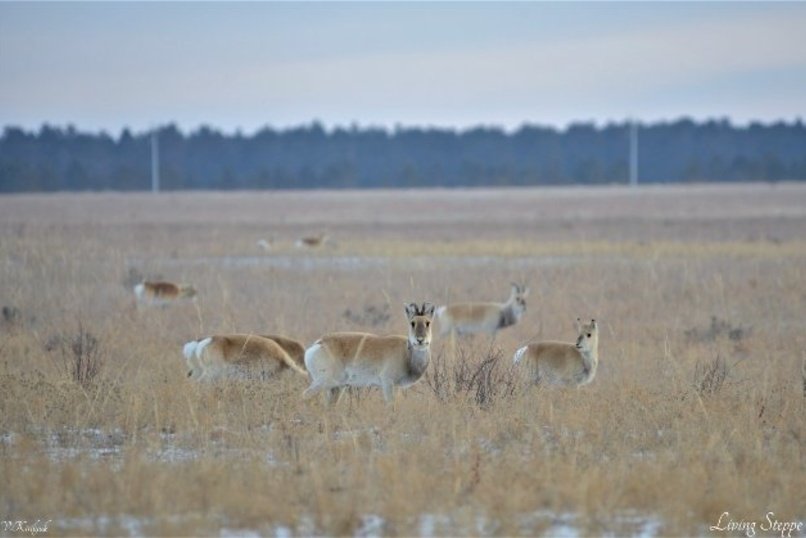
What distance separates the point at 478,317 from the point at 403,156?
109 m

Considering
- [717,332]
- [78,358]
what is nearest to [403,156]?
[717,332]

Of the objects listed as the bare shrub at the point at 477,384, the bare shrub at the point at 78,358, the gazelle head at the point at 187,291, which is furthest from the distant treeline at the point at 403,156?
the bare shrub at the point at 477,384

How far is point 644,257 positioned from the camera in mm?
28922

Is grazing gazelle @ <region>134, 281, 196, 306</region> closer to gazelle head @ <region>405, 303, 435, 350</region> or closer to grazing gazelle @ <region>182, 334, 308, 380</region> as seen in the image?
grazing gazelle @ <region>182, 334, 308, 380</region>

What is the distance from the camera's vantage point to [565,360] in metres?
13.0

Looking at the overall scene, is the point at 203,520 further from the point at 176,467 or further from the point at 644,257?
the point at 644,257

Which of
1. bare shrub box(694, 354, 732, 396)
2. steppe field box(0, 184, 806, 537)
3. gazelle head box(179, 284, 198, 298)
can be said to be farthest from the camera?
gazelle head box(179, 284, 198, 298)

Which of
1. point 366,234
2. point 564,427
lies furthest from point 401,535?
point 366,234

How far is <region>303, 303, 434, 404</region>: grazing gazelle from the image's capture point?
1138 cm

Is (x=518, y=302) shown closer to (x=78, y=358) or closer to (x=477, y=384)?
(x=477, y=384)

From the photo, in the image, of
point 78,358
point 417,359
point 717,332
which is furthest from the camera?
point 717,332

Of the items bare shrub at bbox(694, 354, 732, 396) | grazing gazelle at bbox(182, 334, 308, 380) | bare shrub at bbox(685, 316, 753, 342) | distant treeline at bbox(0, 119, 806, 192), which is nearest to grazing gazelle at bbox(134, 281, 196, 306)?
grazing gazelle at bbox(182, 334, 308, 380)

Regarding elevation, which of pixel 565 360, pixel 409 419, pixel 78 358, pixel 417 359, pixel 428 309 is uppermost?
pixel 428 309

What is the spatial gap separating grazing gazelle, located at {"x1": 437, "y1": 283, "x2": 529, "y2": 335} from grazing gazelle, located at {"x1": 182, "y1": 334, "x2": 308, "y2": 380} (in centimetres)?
694
